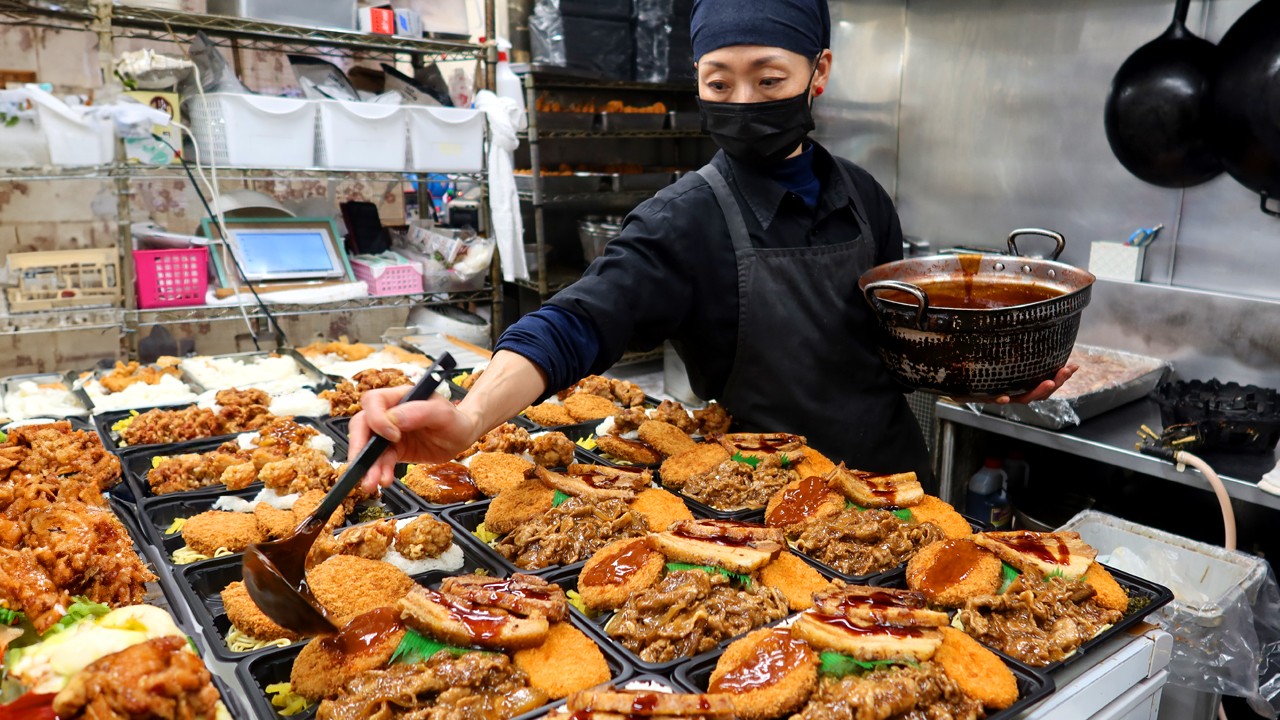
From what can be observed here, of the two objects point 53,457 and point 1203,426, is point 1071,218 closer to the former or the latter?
point 1203,426

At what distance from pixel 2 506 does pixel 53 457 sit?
0.37 metres

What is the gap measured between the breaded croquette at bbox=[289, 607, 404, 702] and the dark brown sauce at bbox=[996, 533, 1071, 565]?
1143mm

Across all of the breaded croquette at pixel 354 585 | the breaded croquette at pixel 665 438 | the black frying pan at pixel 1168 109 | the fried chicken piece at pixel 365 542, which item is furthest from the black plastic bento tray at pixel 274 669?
the black frying pan at pixel 1168 109

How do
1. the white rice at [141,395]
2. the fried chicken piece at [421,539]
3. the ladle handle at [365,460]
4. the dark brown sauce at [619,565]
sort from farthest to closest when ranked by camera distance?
the white rice at [141,395], the fried chicken piece at [421,539], the dark brown sauce at [619,565], the ladle handle at [365,460]

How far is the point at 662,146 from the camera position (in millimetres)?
6969

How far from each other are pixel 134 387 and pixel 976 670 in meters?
2.85

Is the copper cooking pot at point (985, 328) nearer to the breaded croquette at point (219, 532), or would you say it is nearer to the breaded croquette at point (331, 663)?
the breaded croquette at point (331, 663)

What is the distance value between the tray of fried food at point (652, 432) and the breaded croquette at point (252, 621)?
3.20 feet

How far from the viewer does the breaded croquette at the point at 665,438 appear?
2.23m

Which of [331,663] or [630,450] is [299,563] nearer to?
[331,663]

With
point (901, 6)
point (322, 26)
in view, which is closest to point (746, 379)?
point (322, 26)

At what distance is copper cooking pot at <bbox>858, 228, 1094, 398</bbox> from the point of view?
1.76m

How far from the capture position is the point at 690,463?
2.10 meters

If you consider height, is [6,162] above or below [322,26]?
below
